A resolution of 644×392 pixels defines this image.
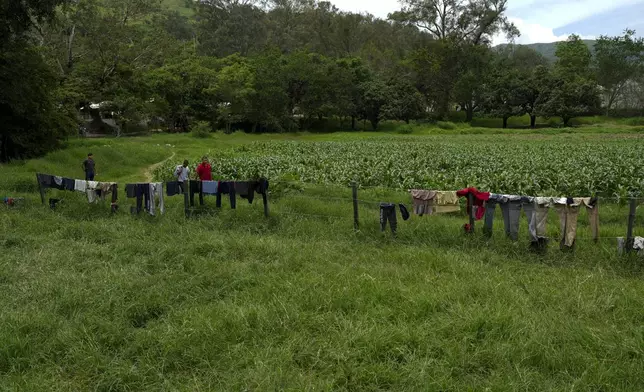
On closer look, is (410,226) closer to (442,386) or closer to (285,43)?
(442,386)

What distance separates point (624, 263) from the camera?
835 cm

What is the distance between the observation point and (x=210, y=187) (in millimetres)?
12250

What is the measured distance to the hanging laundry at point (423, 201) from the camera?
33.9ft

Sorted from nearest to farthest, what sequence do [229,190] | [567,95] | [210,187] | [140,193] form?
1. [229,190]
2. [210,187]
3. [140,193]
4. [567,95]

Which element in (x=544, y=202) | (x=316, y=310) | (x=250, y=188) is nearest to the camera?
(x=316, y=310)

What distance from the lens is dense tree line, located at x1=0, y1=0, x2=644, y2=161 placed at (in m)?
32.7

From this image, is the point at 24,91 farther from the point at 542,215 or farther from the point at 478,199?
the point at 542,215

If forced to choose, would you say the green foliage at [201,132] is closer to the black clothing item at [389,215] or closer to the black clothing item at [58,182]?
the black clothing item at [58,182]

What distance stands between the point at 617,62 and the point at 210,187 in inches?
2622

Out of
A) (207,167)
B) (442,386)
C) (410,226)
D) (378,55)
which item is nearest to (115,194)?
(207,167)

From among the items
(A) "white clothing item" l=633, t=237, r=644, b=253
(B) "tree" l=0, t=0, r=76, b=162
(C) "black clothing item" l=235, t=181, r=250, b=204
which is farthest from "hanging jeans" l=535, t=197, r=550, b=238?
(B) "tree" l=0, t=0, r=76, b=162

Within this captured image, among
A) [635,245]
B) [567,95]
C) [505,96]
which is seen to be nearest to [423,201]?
[635,245]

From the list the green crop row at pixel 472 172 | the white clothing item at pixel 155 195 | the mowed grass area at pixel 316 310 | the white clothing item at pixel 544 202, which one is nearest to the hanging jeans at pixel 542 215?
the white clothing item at pixel 544 202

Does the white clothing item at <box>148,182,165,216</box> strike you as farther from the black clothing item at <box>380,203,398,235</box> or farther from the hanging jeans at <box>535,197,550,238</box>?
the hanging jeans at <box>535,197,550,238</box>
